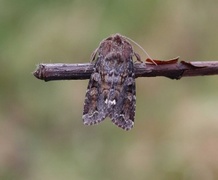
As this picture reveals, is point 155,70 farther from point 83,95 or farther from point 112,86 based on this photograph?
point 83,95

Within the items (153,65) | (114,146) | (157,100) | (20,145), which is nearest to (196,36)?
(157,100)

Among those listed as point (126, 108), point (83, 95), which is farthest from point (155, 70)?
point (83, 95)

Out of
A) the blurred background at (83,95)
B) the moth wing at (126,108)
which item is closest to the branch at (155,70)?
the moth wing at (126,108)

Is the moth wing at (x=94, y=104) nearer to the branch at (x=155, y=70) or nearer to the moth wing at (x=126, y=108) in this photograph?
the moth wing at (x=126, y=108)

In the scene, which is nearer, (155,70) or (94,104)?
(155,70)

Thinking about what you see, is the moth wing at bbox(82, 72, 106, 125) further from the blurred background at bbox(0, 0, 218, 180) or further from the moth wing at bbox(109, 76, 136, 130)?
the blurred background at bbox(0, 0, 218, 180)

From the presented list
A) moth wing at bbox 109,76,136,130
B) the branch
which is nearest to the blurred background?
moth wing at bbox 109,76,136,130
